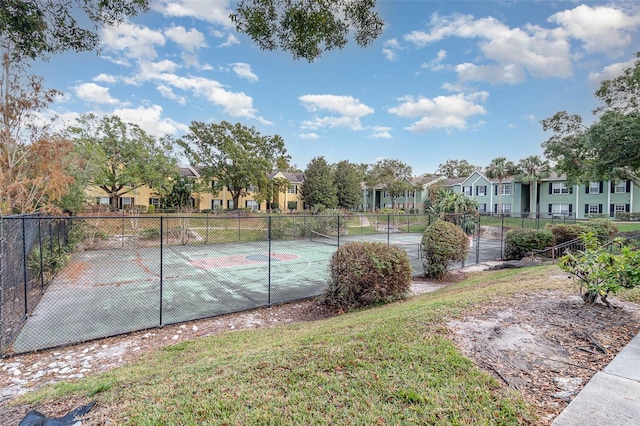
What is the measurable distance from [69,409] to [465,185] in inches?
1777

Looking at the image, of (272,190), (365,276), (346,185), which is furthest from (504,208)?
(365,276)

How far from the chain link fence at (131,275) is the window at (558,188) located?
22.8 meters

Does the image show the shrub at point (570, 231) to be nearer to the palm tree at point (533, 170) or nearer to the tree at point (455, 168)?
the palm tree at point (533, 170)

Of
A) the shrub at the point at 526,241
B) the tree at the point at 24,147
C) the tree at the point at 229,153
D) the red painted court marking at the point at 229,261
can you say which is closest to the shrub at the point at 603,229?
the shrub at the point at 526,241

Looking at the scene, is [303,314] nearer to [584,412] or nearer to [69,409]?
[69,409]

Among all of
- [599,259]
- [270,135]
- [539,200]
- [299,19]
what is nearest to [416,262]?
[599,259]

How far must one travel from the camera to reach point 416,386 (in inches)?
92.7

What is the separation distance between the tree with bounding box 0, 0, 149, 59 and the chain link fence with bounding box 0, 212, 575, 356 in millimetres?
2503

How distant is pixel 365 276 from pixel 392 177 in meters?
38.9

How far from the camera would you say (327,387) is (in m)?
2.42

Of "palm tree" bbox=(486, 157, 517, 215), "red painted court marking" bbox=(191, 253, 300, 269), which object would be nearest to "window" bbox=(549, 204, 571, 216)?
"palm tree" bbox=(486, 157, 517, 215)

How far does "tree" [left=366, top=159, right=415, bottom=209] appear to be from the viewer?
42.4m

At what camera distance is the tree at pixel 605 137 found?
1330 centimetres

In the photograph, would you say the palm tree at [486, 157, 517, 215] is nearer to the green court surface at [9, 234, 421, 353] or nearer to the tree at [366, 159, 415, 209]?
the tree at [366, 159, 415, 209]
